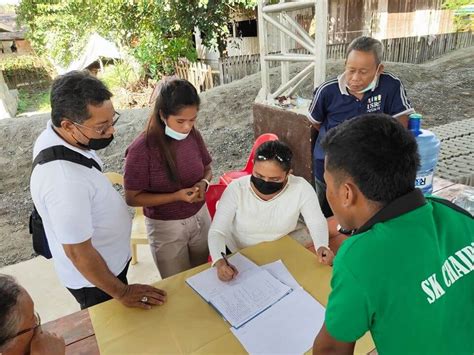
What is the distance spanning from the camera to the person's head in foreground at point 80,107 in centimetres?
123

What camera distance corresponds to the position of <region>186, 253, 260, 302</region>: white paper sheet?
1.34 metres

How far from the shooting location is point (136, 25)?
36.8 ft

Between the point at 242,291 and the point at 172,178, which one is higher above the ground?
the point at 172,178

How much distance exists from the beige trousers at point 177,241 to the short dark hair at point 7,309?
3.25ft

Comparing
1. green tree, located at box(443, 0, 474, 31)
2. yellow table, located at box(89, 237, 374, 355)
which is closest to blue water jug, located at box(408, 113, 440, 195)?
yellow table, located at box(89, 237, 374, 355)

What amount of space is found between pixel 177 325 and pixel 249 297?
28 centimetres

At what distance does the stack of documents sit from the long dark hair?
22.9 inches

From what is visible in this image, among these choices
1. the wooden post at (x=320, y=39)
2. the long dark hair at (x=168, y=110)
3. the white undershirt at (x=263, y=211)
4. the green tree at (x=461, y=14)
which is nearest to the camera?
the long dark hair at (x=168, y=110)

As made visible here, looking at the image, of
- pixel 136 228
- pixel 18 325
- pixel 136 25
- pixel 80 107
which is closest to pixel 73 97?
pixel 80 107

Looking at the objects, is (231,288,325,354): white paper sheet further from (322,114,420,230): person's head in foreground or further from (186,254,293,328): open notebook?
(322,114,420,230): person's head in foreground

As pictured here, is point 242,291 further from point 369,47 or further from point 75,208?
point 369,47

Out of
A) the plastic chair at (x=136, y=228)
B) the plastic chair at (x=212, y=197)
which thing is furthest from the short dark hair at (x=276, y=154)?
the plastic chair at (x=136, y=228)

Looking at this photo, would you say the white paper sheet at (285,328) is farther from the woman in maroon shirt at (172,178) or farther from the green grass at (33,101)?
the green grass at (33,101)

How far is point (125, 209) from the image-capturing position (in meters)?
1.50
